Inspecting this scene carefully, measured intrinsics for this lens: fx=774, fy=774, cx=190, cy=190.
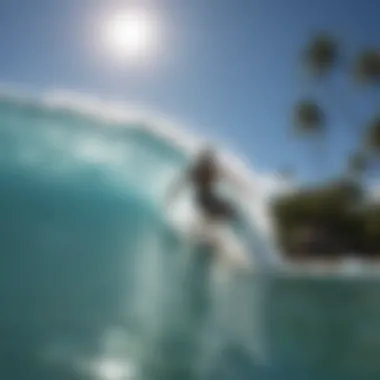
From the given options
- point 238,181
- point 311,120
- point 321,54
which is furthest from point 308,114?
point 238,181

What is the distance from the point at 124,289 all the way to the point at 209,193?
1.21ft

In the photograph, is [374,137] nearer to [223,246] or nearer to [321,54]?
[321,54]

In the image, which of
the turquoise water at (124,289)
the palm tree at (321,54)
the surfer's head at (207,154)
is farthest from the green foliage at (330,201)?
the surfer's head at (207,154)

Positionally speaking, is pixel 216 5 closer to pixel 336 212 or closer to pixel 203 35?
pixel 203 35

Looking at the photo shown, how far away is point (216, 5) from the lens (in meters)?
2.26

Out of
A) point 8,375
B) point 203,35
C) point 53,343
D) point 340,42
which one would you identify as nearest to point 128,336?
point 53,343

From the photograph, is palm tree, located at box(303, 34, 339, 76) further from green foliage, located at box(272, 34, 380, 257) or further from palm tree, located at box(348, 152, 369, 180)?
palm tree, located at box(348, 152, 369, 180)

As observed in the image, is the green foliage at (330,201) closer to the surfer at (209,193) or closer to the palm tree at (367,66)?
the palm tree at (367,66)

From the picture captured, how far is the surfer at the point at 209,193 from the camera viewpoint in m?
2.24

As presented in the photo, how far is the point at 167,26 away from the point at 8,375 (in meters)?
1.08

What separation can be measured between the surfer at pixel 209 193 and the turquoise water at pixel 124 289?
0.04 m

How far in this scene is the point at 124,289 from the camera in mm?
2205

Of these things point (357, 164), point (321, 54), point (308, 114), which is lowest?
point (357, 164)

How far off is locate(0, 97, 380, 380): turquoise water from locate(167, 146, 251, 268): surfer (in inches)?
1.7
